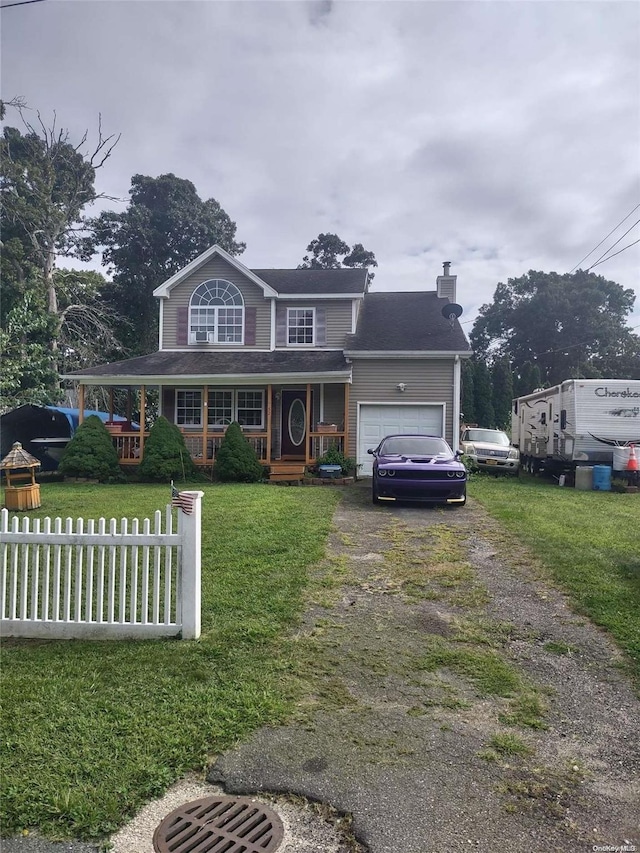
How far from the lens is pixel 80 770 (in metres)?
2.65

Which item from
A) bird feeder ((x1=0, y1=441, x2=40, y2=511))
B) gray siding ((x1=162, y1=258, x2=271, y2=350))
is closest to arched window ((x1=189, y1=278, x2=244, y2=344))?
gray siding ((x1=162, y1=258, x2=271, y2=350))

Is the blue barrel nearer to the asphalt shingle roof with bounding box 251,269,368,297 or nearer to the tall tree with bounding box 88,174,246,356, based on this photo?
the asphalt shingle roof with bounding box 251,269,368,297

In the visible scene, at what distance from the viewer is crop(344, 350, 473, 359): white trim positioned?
15.4 meters

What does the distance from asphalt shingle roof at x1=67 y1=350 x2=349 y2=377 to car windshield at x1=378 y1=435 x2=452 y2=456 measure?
4.00 meters

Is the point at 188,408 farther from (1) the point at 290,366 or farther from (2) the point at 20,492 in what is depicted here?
(2) the point at 20,492

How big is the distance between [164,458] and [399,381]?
23.2 ft

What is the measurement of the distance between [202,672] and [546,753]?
2.20 meters

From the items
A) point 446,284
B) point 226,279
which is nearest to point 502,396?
point 446,284

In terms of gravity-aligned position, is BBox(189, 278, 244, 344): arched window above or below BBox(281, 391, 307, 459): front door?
above

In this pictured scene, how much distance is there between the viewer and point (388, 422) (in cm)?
→ 1596

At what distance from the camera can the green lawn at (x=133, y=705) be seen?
2.49 m

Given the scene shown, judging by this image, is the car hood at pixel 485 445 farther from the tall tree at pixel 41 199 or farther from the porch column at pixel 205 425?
the tall tree at pixel 41 199

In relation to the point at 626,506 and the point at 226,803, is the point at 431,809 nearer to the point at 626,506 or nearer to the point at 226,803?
the point at 226,803

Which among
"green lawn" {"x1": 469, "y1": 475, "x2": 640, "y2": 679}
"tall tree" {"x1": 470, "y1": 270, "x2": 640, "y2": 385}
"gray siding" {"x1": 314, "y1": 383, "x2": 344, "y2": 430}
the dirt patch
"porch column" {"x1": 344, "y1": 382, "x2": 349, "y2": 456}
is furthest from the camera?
"tall tree" {"x1": 470, "y1": 270, "x2": 640, "y2": 385}
